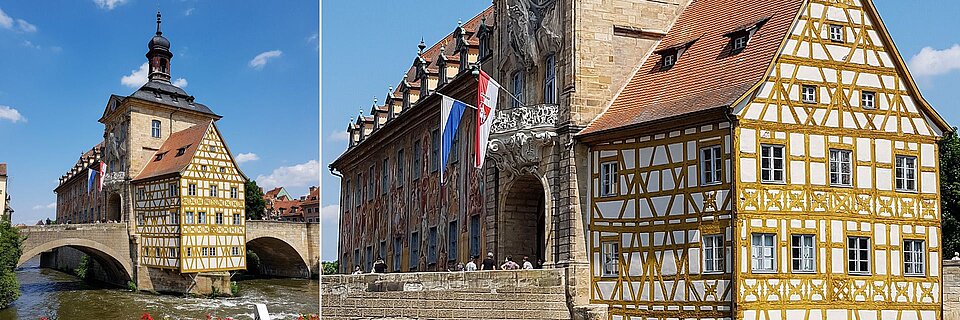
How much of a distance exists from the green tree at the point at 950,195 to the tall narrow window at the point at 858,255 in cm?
1063

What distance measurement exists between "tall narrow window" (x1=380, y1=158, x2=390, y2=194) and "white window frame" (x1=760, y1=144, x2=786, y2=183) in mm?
19950

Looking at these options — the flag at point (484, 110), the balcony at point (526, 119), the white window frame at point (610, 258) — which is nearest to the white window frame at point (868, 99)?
the white window frame at point (610, 258)

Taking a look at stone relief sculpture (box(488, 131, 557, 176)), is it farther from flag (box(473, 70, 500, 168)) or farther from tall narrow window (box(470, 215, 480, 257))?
tall narrow window (box(470, 215, 480, 257))

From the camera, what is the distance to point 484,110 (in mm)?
25641

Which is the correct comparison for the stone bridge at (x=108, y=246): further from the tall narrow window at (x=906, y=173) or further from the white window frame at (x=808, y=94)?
the tall narrow window at (x=906, y=173)

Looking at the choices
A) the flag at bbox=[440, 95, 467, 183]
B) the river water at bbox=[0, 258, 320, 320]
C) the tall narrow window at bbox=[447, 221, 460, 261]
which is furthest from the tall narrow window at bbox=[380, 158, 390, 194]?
the river water at bbox=[0, 258, 320, 320]

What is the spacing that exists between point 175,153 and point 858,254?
11.8m

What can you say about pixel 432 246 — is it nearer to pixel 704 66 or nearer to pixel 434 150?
pixel 434 150

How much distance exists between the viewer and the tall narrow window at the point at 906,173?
23672 mm

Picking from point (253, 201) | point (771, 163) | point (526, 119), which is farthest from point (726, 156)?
point (253, 201)

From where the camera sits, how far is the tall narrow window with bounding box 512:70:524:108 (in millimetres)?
27691

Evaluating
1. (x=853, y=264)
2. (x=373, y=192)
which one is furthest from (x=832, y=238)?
(x=373, y=192)

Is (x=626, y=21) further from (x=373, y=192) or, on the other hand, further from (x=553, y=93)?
(x=373, y=192)

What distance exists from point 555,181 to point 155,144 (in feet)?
25.8
